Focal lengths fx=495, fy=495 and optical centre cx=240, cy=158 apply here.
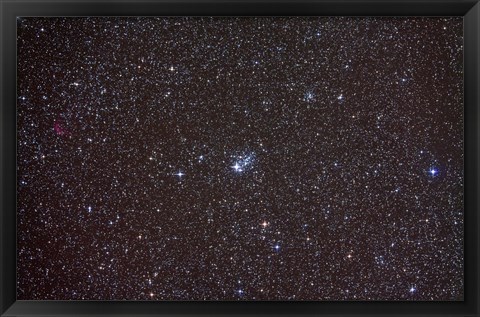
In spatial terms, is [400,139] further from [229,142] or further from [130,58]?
[130,58]

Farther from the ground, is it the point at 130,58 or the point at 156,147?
the point at 130,58

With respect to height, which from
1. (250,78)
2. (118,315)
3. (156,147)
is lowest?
(118,315)

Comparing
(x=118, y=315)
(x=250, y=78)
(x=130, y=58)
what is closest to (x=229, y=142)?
(x=250, y=78)

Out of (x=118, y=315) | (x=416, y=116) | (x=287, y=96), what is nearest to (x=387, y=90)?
(x=416, y=116)
